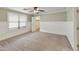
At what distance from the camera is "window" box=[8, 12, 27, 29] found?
2002 mm

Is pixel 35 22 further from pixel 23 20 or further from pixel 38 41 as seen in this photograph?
pixel 38 41

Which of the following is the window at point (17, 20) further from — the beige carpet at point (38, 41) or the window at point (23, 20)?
the beige carpet at point (38, 41)


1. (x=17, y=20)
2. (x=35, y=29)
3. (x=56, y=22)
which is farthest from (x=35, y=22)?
(x=56, y=22)

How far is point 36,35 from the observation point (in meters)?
2.24

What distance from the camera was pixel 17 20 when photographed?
6.76 ft

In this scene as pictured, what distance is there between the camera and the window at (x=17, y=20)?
2002mm

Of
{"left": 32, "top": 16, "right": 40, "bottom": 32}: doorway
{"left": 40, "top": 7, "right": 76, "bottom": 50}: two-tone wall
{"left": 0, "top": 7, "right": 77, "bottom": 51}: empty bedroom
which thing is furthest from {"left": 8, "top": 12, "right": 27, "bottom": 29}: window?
{"left": 40, "top": 7, "right": 76, "bottom": 50}: two-tone wall

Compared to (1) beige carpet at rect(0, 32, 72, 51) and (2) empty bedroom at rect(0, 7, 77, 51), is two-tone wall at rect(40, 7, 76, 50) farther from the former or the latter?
(1) beige carpet at rect(0, 32, 72, 51)

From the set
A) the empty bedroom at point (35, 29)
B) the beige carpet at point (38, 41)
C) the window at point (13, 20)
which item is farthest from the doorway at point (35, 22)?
the window at point (13, 20)

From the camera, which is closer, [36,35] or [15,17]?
[15,17]

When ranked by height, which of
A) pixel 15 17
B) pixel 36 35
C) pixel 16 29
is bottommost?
pixel 36 35

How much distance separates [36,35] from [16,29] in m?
0.52
